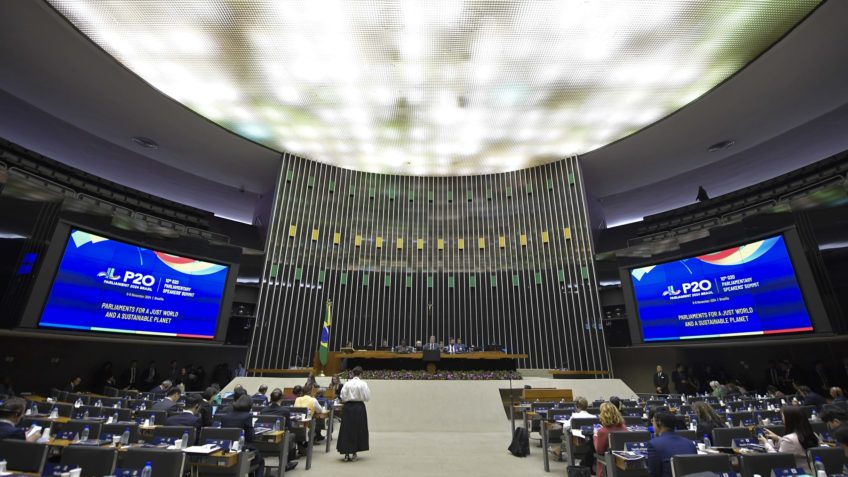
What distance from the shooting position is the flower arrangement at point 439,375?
9.53m

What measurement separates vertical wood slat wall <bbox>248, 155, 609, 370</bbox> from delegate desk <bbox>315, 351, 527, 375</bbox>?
11.4 feet

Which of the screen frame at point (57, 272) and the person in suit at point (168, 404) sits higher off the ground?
the screen frame at point (57, 272)

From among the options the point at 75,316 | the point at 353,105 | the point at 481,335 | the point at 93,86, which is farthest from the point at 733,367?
the point at 93,86

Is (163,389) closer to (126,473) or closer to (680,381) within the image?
(126,473)

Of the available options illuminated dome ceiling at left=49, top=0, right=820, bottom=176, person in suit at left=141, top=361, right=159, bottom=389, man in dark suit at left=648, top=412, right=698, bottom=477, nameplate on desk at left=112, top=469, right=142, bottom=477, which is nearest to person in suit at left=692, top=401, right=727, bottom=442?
man in dark suit at left=648, top=412, right=698, bottom=477

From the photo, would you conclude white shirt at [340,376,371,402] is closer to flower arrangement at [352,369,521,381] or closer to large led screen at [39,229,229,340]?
flower arrangement at [352,369,521,381]

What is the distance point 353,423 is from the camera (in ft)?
17.8

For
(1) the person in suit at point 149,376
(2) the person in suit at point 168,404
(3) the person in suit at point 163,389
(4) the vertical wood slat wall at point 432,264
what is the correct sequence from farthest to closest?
(4) the vertical wood slat wall at point 432,264 < (1) the person in suit at point 149,376 < (3) the person in suit at point 163,389 < (2) the person in suit at point 168,404

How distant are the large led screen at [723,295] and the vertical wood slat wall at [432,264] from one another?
86.8 inches

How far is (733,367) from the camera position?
10938 millimetres

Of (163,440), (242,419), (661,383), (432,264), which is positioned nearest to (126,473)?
(163,440)

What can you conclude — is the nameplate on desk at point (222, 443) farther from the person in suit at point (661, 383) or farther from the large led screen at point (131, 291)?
the person in suit at point (661, 383)

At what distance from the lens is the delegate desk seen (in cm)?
998

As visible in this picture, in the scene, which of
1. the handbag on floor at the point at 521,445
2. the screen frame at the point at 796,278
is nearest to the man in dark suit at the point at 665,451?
the handbag on floor at the point at 521,445
